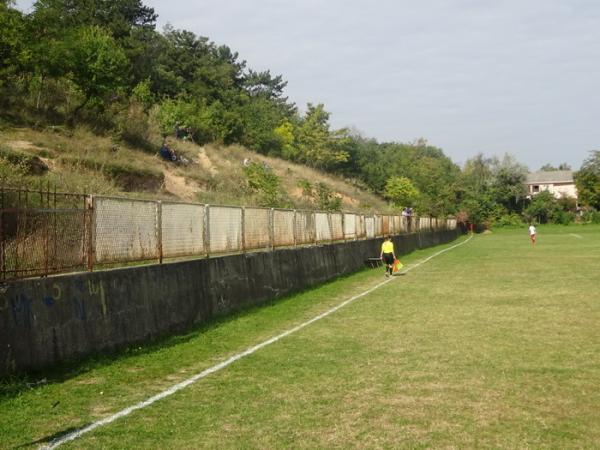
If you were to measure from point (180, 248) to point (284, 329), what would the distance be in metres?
2.57

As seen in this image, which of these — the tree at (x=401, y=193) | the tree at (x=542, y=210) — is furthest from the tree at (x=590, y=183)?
the tree at (x=401, y=193)

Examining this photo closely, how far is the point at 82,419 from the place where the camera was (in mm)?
6438

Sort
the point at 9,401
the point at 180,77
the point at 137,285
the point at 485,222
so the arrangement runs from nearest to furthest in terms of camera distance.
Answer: the point at 9,401, the point at 137,285, the point at 180,77, the point at 485,222

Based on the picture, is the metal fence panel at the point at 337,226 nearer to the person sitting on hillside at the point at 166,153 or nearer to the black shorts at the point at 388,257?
the black shorts at the point at 388,257

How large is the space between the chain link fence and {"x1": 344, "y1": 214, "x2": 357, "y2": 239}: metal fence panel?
28.6 feet

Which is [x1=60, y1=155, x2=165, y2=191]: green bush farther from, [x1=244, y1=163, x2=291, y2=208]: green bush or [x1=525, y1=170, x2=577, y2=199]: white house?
[x1=525, y1=170, x2=577, y2=199]: white house

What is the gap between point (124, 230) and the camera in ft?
35.3

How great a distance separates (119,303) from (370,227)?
23348 millimetres

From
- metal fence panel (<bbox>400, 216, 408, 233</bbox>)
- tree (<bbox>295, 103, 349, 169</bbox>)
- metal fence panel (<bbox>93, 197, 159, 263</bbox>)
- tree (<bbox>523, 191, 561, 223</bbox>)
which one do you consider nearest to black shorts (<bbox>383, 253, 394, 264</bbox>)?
metal fence panel (<bbox>93, 197, 159, 263</bbox>)

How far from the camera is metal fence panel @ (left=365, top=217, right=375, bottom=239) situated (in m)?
31.9

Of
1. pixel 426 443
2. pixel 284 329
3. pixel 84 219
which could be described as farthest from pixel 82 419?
pixel 284 329

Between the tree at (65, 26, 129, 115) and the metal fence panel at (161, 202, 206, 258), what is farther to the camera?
the tree at (65, 26, 129, 115)

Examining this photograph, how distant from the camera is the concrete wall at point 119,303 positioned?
8.06 meters

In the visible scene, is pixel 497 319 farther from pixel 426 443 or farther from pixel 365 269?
pixel 365 269
